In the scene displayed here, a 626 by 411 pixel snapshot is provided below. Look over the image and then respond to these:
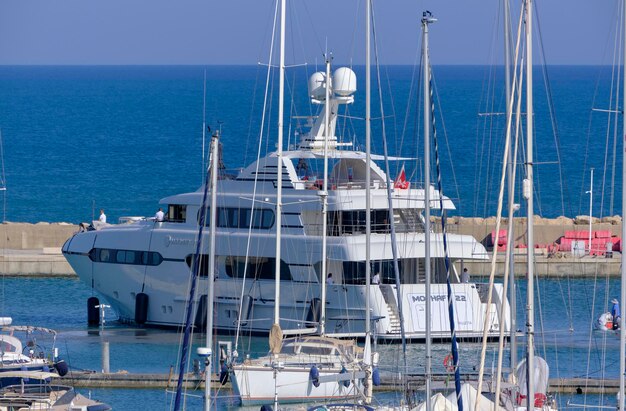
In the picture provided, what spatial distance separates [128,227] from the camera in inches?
1655

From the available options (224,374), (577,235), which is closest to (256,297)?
(224,374)

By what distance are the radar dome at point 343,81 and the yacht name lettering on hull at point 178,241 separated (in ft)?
16.4

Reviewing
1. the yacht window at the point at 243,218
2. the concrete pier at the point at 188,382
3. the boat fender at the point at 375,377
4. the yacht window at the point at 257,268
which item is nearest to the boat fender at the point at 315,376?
the boat fender at the point at 375,377

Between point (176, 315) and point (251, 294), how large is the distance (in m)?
2.57

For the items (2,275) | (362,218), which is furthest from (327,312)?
(2,275)

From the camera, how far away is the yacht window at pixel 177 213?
40812mm

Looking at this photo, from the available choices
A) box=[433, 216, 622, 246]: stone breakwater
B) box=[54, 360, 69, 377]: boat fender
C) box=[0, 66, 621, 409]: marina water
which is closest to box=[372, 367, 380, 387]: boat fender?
box=[0, 66, 621, 409]: marina water

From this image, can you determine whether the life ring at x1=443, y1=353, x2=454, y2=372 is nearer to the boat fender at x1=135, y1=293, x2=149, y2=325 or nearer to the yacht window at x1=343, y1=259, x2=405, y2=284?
the yacht window at x1=343, y1=259, x2=405, y2=284

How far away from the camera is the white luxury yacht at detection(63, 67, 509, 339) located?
3716 cm

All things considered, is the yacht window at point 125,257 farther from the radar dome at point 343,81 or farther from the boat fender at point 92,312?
the radar dome at point 343,81

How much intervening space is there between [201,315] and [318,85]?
20.3ft

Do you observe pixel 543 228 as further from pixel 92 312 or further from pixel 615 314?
pixel 92 312

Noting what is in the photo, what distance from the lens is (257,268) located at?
39.2 metres

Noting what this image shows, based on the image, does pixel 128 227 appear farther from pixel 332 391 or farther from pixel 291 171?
pixel 332 391
